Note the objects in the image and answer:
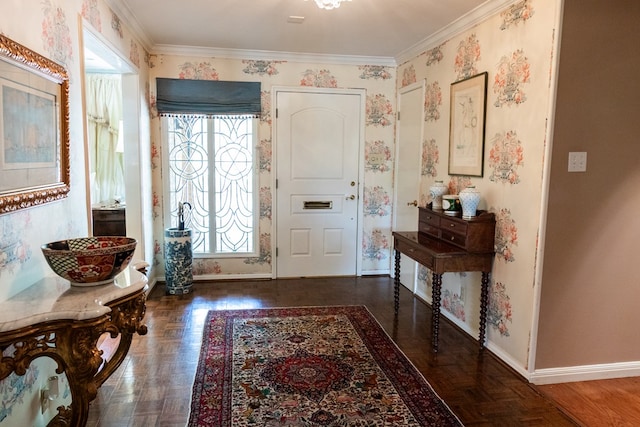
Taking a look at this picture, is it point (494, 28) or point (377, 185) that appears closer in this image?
point (494, 28)

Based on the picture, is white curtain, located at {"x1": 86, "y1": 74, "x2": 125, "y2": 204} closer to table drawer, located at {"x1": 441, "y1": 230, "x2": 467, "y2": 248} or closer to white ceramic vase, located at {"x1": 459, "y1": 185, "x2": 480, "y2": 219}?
table drawer, located at {"x1": 441, "y1": 230, "x2": 467, "y2": 248}

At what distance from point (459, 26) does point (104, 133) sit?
4177 mm

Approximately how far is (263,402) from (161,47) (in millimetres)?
3585

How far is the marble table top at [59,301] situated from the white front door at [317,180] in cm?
293

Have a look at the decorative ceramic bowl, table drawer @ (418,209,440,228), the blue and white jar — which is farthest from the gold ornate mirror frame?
table drawer @ (418,209,440,228)

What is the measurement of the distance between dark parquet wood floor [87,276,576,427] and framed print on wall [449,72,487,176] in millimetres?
1315

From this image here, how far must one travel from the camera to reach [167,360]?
9.29 feet

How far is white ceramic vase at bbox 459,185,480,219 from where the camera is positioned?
299 centimetres

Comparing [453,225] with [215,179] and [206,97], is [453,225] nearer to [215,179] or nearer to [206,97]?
[215,179]

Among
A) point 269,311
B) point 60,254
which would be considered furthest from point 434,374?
point 60,254

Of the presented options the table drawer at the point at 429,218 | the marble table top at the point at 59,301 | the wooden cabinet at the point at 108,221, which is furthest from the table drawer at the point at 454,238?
the wooden cabinet at the point at 108,221

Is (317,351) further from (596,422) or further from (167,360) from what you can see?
(596,422)

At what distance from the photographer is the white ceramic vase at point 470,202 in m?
2.99

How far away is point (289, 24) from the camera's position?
11.8ft
